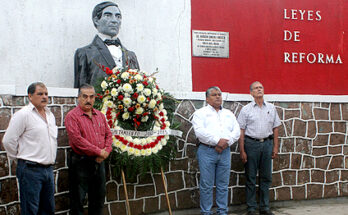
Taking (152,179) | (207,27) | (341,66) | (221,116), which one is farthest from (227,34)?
(152,179)

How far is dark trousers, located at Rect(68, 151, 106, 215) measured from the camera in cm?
453

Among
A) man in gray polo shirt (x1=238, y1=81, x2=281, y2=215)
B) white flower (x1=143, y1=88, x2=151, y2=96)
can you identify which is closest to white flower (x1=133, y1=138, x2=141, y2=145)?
white flower (x1=143, y1=88, x2=151, y2=96)

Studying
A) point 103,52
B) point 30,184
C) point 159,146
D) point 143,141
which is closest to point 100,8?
point 103,52

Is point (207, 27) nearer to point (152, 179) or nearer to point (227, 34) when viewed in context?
point (227, 34)

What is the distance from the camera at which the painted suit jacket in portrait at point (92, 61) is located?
18.1ft

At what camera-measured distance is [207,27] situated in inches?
257

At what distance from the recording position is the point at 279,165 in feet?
21.5

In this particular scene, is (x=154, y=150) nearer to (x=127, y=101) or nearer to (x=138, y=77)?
(x=127, y=101)

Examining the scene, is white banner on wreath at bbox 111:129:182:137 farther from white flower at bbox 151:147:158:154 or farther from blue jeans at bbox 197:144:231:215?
blue jeans at bbox 197:144:231:215

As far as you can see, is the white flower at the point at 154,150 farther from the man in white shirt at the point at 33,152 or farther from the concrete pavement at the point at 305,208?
the man in white shirt at the point at 33,152

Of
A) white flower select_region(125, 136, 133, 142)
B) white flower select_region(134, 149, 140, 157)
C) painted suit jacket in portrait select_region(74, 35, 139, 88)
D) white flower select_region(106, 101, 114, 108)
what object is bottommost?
white flower select_region(134, 149, 140, 157)

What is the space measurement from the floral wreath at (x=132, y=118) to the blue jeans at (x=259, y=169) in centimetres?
134

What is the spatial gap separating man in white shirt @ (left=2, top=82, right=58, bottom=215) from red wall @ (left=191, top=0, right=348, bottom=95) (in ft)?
9.29

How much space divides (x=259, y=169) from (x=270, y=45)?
2103 mm
